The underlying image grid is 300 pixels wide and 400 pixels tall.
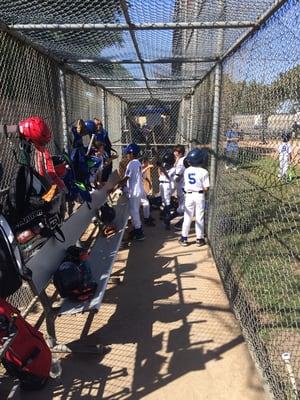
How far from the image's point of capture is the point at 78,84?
23.1 ft

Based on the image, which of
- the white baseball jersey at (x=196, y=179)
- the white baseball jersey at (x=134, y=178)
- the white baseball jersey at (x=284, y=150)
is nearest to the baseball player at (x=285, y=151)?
the white baseball jersey at (x=284, y=150)

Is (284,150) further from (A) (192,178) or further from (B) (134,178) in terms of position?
(B) (134,178)

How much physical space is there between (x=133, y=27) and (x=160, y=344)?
2819 mm

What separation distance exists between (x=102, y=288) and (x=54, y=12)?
91.8 inches

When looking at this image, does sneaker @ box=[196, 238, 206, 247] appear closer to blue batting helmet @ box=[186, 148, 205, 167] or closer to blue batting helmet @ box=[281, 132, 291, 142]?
blue batting helmet @ box=[186, 148, 205, 167]

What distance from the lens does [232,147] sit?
498cm

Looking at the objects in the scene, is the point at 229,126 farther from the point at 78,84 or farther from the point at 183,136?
the point at 183,136

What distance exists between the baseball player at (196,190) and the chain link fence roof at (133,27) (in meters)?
1.46

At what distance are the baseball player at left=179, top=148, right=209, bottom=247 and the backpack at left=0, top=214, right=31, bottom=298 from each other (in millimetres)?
3953

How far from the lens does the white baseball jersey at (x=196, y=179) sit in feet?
19.7

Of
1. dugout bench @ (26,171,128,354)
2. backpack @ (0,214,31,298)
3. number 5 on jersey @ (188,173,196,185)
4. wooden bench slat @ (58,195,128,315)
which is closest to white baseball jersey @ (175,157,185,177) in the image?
number 5 on jersey @ (188,173,196,185)

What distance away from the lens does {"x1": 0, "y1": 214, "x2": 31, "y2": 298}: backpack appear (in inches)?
93.7

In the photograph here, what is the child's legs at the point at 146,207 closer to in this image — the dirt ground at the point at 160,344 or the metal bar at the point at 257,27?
the dirt ground at the point at 160,344

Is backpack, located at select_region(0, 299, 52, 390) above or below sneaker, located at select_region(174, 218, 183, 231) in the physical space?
above
